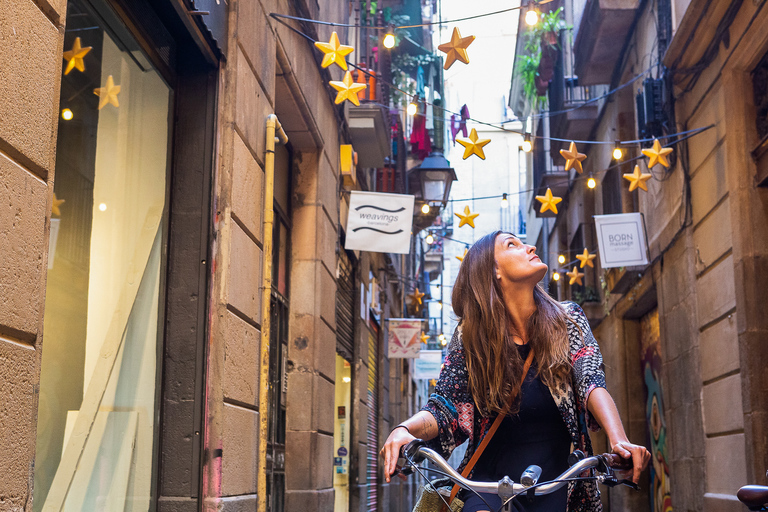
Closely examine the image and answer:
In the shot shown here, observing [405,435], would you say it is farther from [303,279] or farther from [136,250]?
[303,279]

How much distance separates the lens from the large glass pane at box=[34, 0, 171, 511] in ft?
13.1

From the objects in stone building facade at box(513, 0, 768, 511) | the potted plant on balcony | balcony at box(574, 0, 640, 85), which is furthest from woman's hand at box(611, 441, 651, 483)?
the potted plant on balcony

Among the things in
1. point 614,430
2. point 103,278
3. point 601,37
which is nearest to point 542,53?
point 601,37

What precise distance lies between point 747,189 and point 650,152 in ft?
6.26

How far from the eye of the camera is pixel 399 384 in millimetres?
24828

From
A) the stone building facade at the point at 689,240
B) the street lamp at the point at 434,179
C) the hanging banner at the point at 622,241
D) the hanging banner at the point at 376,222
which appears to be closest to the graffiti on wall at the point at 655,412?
the stone building facade at the point at 689,240

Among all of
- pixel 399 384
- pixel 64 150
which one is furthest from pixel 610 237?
pixel 399 384

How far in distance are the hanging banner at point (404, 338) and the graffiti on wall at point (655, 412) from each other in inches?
217

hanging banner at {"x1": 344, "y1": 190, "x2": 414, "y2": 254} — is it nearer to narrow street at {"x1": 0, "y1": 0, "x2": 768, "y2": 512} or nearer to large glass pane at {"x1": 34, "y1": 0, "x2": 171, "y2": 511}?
narrow street at {"x1": 0, "y1": 0, "x2": 768, "y2": 512}

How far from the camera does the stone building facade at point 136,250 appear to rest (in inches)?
121

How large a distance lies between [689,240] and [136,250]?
7.64 metres

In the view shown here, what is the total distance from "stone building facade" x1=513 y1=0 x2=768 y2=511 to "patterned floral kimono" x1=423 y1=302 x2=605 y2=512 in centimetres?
407

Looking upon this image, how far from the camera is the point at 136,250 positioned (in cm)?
511

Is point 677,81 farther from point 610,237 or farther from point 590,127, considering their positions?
point 590,127
